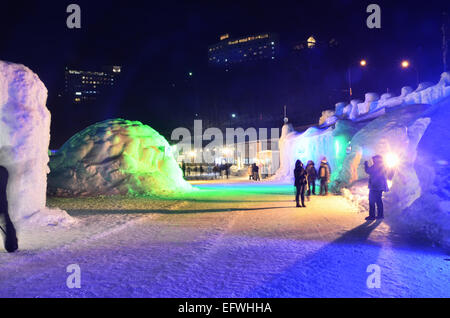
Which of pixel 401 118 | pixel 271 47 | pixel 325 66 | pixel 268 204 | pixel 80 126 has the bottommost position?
pixel 268 204

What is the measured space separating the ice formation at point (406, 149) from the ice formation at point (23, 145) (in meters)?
8.28

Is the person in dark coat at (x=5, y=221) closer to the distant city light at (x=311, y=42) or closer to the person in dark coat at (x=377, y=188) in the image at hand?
the person in dark coat at (x=377, y=188)

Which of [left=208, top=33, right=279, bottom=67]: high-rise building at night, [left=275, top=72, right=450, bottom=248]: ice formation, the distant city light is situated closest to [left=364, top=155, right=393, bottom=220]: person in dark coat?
[left=275, top=72, right=450, bottom=248]: ice formation

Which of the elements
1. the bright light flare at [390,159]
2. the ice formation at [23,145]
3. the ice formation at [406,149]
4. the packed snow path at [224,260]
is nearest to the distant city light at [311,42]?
the ice formation at [406,149]

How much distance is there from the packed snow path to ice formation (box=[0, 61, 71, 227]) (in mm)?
909

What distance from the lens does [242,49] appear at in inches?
4122

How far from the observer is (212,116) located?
62.6 meters

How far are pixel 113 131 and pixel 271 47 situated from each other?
306 ft

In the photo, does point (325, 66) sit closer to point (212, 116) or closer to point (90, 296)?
point (212, 116)

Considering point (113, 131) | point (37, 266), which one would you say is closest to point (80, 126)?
point (113, 131)

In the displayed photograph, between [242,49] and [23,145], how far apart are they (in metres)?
104

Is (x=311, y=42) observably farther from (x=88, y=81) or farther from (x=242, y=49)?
(x=88, y=81)

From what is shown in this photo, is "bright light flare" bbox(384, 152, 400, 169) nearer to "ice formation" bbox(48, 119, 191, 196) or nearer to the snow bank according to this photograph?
the snow bank

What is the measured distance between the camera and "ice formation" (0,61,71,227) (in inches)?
276
